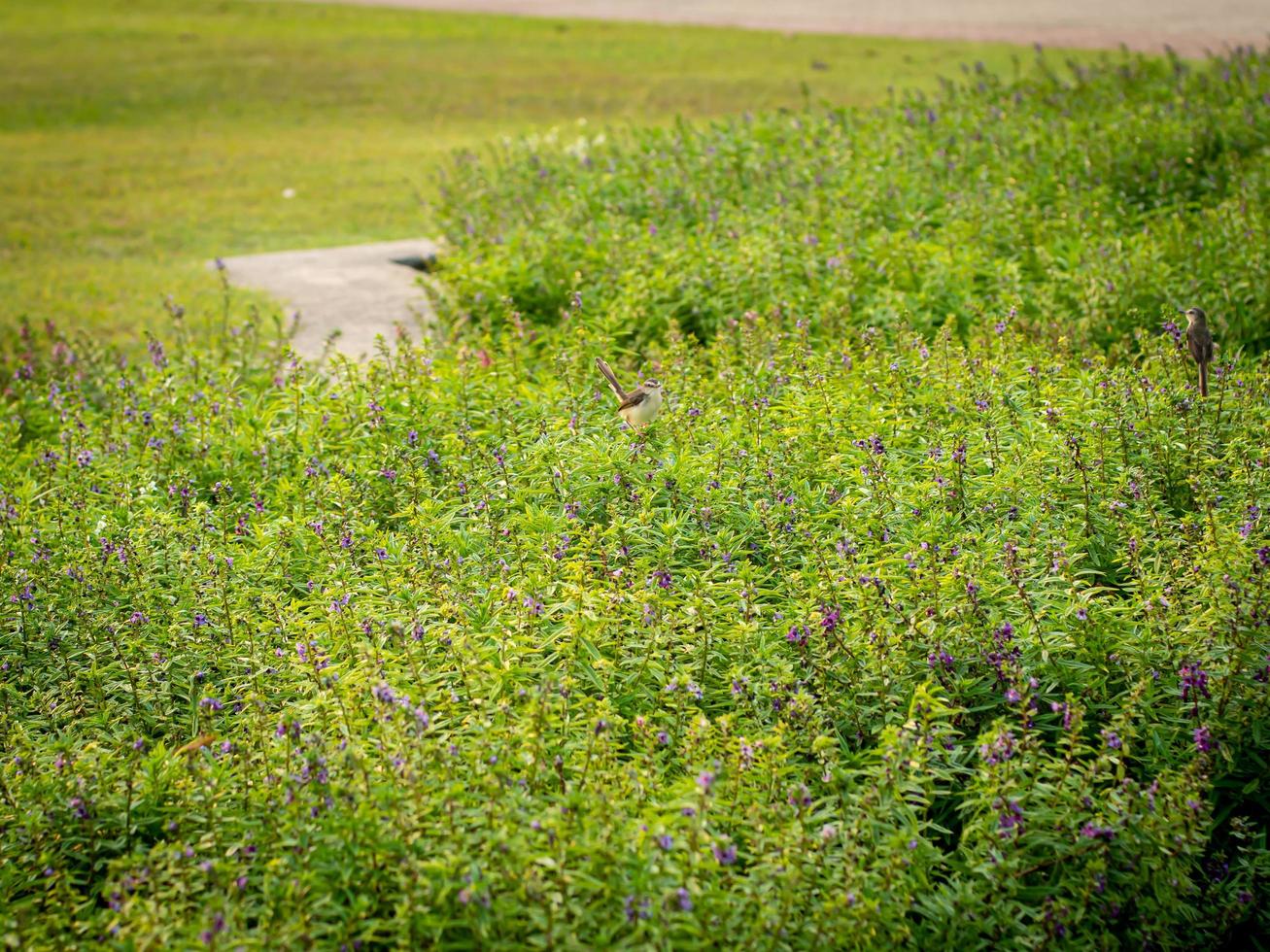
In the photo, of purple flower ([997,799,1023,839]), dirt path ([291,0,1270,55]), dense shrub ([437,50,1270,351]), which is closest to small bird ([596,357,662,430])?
dense shrub ([437,50,1270,351])

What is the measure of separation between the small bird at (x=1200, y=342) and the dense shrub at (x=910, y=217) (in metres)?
0.93

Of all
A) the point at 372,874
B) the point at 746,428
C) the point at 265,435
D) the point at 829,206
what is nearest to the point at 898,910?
the point at 372,874

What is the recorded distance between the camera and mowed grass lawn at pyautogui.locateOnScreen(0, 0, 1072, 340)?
10.9 meters

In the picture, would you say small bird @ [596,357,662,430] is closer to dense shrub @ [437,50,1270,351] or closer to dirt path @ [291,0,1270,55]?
dense shrub @ [437,50,1270,351]

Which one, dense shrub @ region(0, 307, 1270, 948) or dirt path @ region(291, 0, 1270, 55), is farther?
dirt path @ region(291, 0, 1270, 55)

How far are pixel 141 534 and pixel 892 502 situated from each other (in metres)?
2.92

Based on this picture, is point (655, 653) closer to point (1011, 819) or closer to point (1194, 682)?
point (1011, 819)

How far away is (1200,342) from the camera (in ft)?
17.4

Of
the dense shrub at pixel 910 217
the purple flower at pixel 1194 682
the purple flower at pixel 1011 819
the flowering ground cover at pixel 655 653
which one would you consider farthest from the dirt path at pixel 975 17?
the purple flower at pixel 1011 819

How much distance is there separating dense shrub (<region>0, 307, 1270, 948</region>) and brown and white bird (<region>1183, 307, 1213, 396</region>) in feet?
0.30

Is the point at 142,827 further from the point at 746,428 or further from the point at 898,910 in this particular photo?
the point at 746,428

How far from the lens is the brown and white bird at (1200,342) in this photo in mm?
5246

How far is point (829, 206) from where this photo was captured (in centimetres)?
856

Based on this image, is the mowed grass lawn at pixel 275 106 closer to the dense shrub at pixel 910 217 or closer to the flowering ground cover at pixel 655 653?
the dense shrub at pixel 910 217
